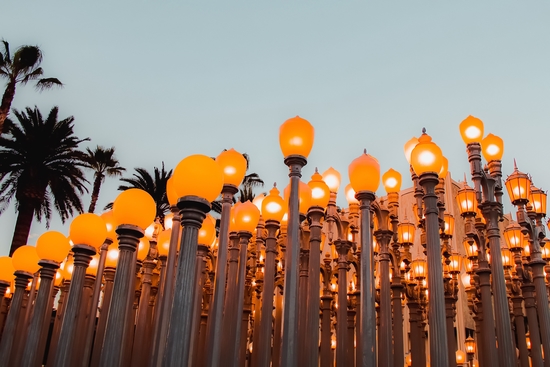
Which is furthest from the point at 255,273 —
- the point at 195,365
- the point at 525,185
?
the point at 525,185

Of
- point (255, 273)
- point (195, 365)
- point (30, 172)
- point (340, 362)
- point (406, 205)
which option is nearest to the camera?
point (340, 362)

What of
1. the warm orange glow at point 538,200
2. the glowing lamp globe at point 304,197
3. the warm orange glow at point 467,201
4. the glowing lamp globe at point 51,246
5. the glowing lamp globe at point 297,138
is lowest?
the glowing lamp globe at point 51,246

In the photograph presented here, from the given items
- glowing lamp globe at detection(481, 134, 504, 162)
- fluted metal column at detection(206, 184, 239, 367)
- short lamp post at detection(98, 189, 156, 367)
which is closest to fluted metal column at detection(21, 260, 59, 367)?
short lamp post at detection(98, 189, 156, 367)

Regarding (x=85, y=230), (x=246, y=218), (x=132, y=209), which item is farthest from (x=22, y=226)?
(x=132, y=209)

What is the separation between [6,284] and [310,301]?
7.33 meters

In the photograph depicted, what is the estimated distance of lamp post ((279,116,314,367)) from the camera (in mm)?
6789

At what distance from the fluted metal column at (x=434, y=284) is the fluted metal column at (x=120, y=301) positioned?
13.7ft

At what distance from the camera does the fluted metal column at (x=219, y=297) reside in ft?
25.4

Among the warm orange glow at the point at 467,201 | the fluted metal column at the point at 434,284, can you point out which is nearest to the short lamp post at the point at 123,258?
the fluted metal column at the point at 434,284

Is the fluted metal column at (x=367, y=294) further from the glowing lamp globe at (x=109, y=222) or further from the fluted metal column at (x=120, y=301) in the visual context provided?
the glowing lamp globe at (x=109, y=222)

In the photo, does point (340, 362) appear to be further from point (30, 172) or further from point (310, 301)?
point (30, 172)

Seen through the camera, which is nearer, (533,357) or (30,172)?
(533,357)

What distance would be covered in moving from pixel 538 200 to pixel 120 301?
403 inches

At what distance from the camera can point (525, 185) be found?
11.2m
